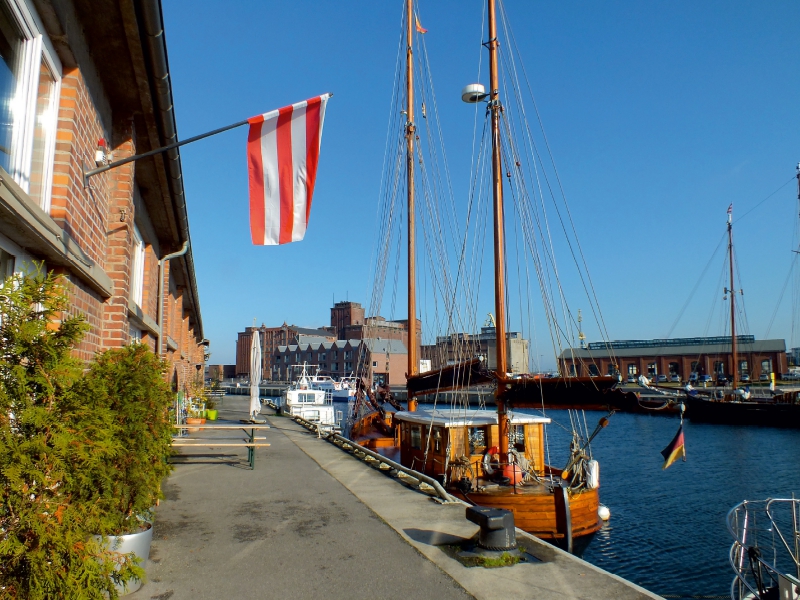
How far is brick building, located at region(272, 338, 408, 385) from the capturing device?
126 meters

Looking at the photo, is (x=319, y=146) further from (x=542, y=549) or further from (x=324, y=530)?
(x=542, y=549)

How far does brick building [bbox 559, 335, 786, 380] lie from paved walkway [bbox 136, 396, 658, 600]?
281 ft

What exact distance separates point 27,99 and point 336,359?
13734 centimetres

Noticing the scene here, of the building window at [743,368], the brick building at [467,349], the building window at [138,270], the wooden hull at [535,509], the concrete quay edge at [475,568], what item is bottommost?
the wooden hull at [535,509]

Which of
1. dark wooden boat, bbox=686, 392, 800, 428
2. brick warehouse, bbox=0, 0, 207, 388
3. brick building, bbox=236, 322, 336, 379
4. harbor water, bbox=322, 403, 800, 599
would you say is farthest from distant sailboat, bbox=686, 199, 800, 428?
brick building, bbox=236, 322, 336, 379

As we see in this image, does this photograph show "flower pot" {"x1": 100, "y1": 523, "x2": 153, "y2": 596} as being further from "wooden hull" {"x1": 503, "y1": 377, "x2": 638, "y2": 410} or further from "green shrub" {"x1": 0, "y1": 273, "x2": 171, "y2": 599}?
"wooden hull" {"x1": 503, "y1": 377, "x2": 638, "y2": 410}

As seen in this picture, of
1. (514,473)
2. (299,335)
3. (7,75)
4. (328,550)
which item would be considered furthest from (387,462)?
(299,335)

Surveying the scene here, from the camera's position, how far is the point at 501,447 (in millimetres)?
14117

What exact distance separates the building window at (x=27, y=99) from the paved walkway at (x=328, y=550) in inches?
155

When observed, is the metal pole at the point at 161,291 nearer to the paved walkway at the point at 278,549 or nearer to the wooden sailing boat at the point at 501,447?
the paved walkway at the point at 278,549

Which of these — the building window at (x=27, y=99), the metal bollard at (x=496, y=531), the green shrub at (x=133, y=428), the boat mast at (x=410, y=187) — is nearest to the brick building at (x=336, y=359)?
the boat mast at (x=410, y=187)

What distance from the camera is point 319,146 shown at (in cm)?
699

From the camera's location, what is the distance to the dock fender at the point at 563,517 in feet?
38.3

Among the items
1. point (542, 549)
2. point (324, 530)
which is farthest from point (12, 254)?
point (542, 549)
